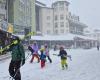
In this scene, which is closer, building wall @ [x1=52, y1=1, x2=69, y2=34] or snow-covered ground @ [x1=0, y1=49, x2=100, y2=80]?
snow-covered ground @ [x1=0, y1=49, x2=100, y2=80]

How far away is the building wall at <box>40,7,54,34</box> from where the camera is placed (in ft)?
307

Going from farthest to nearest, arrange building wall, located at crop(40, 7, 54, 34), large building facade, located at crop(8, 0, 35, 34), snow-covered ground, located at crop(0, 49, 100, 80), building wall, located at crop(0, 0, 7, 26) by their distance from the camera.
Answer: building wall, located at crop(40, 7, 54, 34) < large building facade, located at crop(8, 0, 35, 34) < building wall, located at crop(0, 0, 7, 26) < snow-covered ground, located at crop(0, 49, 100, 80)

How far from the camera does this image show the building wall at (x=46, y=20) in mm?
93438

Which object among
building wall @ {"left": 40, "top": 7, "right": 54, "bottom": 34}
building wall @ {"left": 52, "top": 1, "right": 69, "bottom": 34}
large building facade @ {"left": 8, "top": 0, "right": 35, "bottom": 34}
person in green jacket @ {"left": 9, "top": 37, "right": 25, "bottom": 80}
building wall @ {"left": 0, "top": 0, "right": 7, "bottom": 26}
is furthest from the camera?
building wall @ {"left": 52, "top": 1, "right": 69, "bottom": 34}

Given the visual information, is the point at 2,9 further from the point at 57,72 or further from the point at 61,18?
the point at 61,18

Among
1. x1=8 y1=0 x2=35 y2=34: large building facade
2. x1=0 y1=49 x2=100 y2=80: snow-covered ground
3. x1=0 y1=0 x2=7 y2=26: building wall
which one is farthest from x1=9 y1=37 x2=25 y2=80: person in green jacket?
x1=8 y1=0 x2=35 y2=34: large building facade

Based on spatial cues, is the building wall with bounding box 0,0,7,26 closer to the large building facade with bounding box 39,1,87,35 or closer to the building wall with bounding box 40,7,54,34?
the large building facade with bounding box 39,1,87,35

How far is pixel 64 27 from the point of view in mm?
95562

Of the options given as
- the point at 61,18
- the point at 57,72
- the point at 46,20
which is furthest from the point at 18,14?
the point at 61,18

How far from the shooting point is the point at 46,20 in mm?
94875

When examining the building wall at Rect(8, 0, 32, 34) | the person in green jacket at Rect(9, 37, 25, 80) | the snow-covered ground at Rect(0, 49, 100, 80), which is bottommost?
the snow-covered ground at Rect(0, 49, 100, 80)

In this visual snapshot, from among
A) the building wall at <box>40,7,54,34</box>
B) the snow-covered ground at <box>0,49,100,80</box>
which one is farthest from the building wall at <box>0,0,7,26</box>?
the building wall at <box>40,7,54,34</box>

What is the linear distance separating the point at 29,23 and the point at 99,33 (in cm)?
9055

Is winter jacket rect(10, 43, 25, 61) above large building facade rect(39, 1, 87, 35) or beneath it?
beneath
